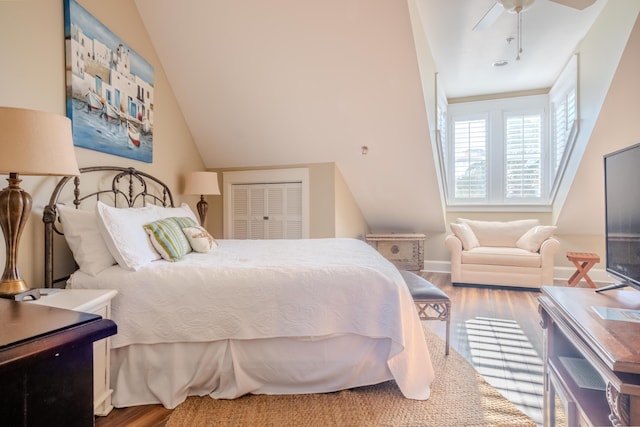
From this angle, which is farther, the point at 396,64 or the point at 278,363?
the point at 396,64

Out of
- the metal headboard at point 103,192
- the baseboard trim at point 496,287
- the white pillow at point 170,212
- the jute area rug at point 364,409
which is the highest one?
the metal headboard at point 103,192

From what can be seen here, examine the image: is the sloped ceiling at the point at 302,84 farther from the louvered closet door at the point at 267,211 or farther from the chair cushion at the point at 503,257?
the chair cushion at the point at 503,257

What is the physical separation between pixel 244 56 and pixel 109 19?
42.7 inches

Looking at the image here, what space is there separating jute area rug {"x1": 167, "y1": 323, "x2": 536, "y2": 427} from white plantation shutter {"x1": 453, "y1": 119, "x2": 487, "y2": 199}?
3.79 meters

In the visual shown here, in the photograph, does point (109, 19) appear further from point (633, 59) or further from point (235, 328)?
point (633, 59)

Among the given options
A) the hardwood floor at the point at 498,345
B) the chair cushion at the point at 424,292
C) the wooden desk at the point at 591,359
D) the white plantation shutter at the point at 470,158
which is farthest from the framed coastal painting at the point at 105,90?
the white plantation shutter at the point at 470,158

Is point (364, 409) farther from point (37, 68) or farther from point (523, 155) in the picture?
point (523, 155)

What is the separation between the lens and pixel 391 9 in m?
2.53

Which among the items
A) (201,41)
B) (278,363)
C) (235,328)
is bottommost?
(278,363)

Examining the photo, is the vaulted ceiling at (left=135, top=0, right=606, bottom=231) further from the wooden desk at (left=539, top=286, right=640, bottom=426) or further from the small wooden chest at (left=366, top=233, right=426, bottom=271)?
A: the wooden desk at (left=539, top=286, right=640, bottom=426)

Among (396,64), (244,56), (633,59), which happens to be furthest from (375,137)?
(633,59)

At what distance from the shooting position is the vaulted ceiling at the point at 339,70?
2.73 metres

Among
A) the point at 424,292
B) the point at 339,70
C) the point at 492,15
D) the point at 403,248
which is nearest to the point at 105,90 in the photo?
the point at 339,70

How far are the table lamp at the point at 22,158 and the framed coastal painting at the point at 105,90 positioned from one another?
0.83 m
